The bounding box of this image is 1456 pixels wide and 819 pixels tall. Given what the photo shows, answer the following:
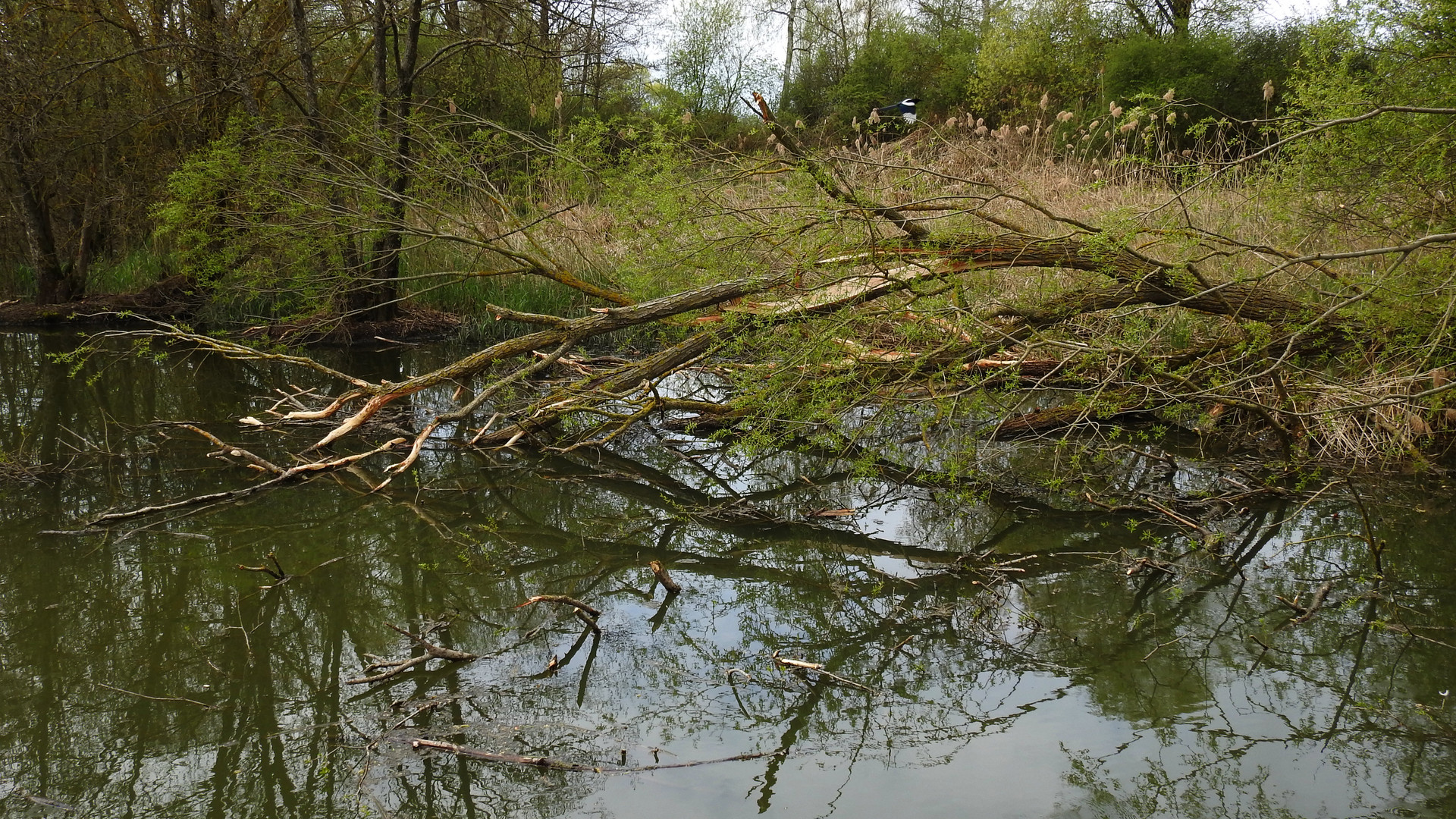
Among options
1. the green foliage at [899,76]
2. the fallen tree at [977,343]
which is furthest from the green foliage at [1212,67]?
the fallen tree at [977,343]

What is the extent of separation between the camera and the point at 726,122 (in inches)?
715

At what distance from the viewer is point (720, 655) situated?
3.12 m

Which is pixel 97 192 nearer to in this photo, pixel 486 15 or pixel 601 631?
pixel 486 15

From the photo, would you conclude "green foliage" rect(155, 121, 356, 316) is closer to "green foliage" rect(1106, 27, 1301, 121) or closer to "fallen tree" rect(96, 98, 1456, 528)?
"fallen tree" rect(96, 98, 1456, 528)

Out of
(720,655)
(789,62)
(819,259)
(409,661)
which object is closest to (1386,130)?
(819,259)

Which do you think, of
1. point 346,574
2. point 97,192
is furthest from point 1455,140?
point 97,192

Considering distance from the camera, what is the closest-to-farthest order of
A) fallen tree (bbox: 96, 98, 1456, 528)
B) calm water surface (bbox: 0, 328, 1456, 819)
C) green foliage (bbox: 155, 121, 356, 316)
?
calm water surface (bbox: 0, 328, 1456, 819), fallen tree (bbox: 96, 98, 1456, 528), green foliage (bbox: 155, 121, 356, 316)

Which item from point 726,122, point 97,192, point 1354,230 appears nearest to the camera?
point 1354,230

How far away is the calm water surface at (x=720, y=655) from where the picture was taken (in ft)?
7.80

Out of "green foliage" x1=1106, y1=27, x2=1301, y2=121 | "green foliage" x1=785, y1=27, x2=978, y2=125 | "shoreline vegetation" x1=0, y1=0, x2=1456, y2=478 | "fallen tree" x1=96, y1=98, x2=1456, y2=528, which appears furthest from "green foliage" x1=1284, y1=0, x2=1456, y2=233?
"green foliage" x1=785, y1=27, x2=978, y2=125

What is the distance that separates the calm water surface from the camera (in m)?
2.38

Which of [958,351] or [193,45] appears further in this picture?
[193,45]

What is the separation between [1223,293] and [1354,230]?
1432 millimetres

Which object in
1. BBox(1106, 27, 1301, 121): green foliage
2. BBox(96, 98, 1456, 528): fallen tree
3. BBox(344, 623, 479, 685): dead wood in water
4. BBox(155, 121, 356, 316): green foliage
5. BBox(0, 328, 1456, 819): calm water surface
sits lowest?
BBox(0, 328, 1456, 819): calm water surface
